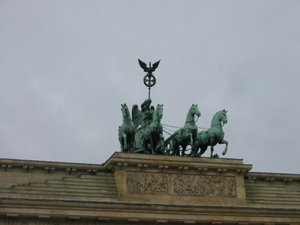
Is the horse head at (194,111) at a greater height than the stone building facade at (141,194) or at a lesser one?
greater

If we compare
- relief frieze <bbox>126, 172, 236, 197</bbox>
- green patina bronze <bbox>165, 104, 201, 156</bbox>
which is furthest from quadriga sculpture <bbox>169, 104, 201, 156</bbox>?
relief frieze <bbox>126, 172, 236, 197</bbox>

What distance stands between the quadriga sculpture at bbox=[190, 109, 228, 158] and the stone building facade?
1.15m

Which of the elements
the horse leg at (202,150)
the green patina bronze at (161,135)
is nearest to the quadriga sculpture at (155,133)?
the green patina bronze at (161,135)

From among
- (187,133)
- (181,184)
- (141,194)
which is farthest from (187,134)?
(141,194)

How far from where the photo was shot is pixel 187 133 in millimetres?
38750

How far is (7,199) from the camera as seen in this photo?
33.8 meters

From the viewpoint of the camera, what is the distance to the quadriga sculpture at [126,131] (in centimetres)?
3812

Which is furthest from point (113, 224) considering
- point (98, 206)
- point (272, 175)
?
Result: point (272, 175)

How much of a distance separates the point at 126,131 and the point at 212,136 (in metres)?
4.29

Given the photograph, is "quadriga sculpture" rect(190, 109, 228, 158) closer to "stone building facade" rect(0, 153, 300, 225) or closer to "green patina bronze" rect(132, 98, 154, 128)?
"stone building facade" rect(0, 153, 300, 225)

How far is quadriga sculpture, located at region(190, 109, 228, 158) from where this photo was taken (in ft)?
128

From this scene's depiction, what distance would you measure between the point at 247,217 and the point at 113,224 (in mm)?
6495

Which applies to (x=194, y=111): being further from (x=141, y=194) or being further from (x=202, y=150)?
(x=141, y=194)

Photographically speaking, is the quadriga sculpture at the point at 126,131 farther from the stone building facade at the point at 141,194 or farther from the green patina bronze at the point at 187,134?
the green patina bronze at the point at 187,134
